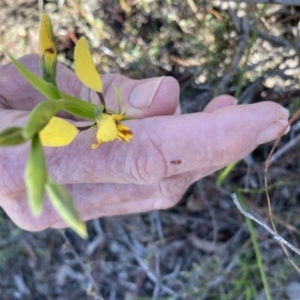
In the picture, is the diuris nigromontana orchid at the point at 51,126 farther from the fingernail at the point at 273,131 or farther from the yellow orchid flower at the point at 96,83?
the fingernail at the point at 273,131

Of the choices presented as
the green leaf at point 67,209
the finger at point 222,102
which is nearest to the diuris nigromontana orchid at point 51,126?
the green leaf at point 67,209

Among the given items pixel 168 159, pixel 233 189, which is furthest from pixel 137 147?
pixel 233 189

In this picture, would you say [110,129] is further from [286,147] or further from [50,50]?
[286,147]

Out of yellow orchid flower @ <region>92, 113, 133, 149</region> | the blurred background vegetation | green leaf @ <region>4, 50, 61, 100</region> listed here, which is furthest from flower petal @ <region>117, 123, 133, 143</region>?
the blurred background vegetation

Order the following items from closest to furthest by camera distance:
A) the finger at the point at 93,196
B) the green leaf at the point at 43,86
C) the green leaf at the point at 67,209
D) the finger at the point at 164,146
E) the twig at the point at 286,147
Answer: the green leaf at the point at 67,209 → the green leaf at the point at 43,86 → the finger at the point at 164,146 → the finger at the point at 93,196 → the twig at the point at 286,147

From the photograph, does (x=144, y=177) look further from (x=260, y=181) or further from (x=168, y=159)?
(x=260, y=181)

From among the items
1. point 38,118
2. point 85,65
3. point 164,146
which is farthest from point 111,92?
point 38,118
